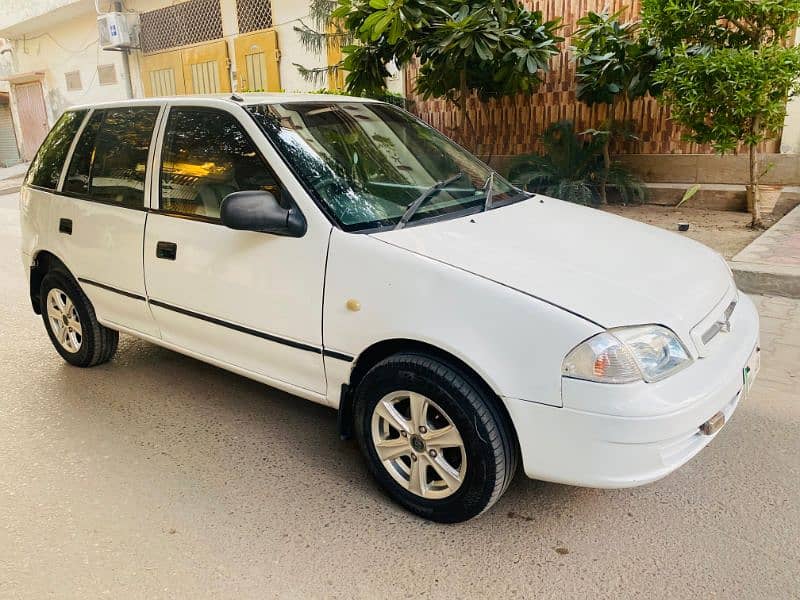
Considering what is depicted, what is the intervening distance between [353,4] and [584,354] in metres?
6.60

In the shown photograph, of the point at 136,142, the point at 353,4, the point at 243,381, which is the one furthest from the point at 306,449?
the point at 353,4

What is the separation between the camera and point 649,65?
7.26 meters

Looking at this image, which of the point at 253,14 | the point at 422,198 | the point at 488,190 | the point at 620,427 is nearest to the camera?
the point at 620,427

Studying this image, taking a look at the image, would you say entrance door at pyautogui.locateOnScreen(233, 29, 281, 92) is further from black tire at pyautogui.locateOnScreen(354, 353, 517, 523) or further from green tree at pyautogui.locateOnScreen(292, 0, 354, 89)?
black tire at pyautogui.locateOnScreen(354, 353, 517, 523)

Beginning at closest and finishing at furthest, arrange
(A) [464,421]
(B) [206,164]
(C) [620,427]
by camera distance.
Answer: (C) [620,427], (A) [464,421], (B) [206,164]

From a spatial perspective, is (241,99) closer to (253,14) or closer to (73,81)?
(253,14)

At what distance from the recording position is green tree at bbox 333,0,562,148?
7.00 m

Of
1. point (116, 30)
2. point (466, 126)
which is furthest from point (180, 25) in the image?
point (466, 126)

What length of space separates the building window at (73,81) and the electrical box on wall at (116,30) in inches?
116

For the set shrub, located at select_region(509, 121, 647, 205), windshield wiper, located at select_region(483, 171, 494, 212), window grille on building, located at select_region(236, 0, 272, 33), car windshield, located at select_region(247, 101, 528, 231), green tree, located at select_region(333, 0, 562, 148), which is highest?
window grille on building, located at select_region(236, 0, 272, 33)

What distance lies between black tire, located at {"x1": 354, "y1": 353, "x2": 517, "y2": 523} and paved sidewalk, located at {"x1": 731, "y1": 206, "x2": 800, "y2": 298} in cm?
360

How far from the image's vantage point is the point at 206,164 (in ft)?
11.0

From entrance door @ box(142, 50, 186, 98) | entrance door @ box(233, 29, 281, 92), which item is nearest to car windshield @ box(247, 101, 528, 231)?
entrance door @ box(233, 29, 281, 92)

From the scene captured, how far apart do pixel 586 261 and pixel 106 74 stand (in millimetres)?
17795
